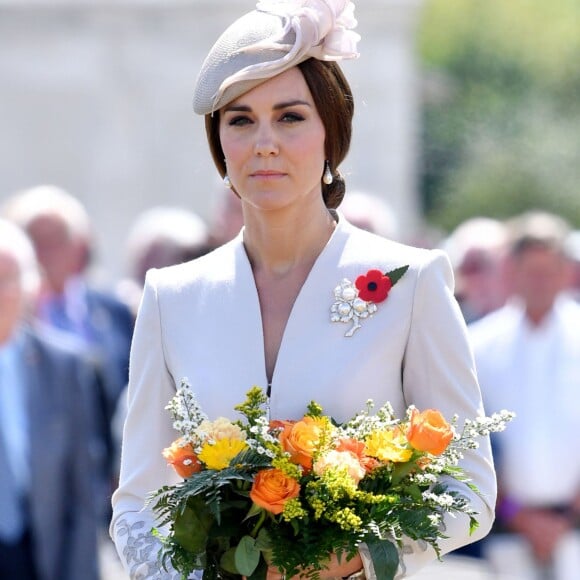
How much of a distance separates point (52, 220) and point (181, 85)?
5265 millimetres

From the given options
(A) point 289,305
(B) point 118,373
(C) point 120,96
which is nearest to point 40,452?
(B) point 118,373

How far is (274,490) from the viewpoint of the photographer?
3.74m

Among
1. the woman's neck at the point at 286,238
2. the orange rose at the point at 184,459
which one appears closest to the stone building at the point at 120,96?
the woman's neck at the point at 286,238

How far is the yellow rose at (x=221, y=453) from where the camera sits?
3.83 meters

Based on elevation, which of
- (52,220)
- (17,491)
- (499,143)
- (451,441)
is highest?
(451,441)

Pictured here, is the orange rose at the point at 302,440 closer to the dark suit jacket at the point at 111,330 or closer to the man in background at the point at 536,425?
the man in background at the point at 536,425

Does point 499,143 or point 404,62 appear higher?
point 404,62

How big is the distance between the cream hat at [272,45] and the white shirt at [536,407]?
427 centimetres

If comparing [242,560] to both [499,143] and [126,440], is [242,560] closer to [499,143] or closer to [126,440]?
[126,440]

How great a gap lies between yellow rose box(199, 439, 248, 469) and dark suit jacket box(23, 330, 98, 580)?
3.79 meters

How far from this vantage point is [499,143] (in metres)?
40.1

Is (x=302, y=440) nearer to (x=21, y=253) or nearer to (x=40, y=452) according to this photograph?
(x=40, y=452)

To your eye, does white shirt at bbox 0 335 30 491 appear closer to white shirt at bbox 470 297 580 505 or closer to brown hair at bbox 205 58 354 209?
white shirt at bbox 470 297 580 505

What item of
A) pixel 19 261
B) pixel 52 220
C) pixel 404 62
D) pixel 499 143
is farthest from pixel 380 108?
pixel 499 143
